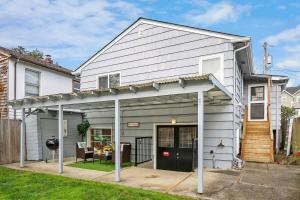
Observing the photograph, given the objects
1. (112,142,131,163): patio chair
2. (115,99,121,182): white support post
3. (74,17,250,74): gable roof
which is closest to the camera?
(115,99,121,182): white support post

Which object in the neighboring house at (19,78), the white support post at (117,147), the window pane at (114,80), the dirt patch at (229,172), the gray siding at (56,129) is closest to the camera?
the white support post at (117,147)

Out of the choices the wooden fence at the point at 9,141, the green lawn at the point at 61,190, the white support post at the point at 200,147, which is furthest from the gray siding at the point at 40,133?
the white support post at the point at 200,147

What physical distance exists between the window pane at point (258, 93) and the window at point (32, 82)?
12402mm

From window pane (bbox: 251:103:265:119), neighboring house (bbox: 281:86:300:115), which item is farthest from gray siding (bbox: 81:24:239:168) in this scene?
neighboring house (bbox: 281:86:300:115)

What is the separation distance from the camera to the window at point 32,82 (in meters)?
13.7

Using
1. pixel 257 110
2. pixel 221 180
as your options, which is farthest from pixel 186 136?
pixel 257 110

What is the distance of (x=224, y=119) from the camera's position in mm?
9602

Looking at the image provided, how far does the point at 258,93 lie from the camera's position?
1383 centimetres

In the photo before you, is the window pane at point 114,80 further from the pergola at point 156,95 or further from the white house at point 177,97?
the pergola at point 156,95

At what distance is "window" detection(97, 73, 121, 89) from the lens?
41.5 ft

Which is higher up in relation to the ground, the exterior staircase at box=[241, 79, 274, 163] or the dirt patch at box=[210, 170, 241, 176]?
the exterior staircase at box=[241, 79, 274, 163]

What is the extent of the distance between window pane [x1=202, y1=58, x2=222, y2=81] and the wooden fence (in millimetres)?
9445

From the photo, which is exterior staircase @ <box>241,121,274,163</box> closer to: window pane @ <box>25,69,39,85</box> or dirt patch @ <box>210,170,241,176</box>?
dirt patch @ <box>210,170,241,176</box>

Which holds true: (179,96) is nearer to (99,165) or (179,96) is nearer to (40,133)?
(99,165)
